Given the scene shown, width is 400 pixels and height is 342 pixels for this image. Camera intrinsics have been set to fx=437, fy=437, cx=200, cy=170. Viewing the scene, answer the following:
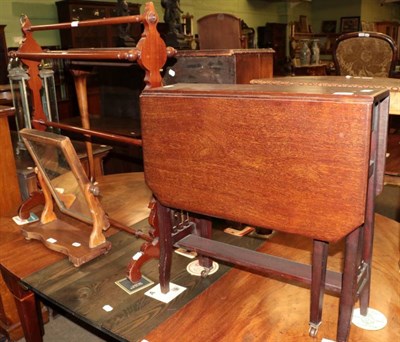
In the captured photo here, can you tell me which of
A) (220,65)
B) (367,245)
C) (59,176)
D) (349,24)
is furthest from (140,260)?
(349,24)

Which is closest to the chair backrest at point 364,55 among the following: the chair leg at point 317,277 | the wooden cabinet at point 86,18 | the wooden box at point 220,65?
the wooden box at point 220,65

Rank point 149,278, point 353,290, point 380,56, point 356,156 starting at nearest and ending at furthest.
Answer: point 356,156, point 353,290, point 149,278, point 380,56

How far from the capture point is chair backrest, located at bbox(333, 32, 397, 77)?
3.41 meters

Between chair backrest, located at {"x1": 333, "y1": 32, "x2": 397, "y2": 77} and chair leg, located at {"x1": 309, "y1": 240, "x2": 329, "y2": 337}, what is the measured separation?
2.71 meters

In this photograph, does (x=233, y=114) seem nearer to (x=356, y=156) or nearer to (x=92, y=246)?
(x=356, y=156)

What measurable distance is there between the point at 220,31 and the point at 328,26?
35.1ft

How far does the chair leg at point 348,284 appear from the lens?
1.05 m

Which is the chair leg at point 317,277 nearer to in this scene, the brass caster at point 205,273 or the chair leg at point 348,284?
the chair leg at point 348,284

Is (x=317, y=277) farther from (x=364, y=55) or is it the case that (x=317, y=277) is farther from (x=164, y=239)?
(x=364, y=55)

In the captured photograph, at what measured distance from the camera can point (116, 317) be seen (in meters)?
1.37

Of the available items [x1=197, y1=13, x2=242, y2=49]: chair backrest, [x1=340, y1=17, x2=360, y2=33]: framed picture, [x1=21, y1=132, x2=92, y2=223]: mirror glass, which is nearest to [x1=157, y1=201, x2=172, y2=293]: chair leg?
[x1=21, y1=132, x2=92, y2=223]: mirror glass

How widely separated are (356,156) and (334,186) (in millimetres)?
89

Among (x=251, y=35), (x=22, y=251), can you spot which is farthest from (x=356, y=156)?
(x=251, y=35)

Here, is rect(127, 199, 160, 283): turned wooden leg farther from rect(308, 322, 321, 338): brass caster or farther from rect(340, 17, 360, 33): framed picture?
rect(340, 17, 360, 33): framed picture
